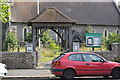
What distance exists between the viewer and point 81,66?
12.9 m

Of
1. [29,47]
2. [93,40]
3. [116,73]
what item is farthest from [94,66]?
[29,47]

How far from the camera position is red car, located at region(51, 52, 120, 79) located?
1284 centimetres

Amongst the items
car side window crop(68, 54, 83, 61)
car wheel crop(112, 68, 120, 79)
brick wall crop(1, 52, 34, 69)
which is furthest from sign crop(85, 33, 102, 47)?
car side window crop(68, 54, 83, 61)

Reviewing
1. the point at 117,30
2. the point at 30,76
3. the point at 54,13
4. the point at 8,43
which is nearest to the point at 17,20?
the point at 8,43

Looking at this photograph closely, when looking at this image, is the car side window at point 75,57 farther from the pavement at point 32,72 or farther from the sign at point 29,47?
the sign at point 29,47

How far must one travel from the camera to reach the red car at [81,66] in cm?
1284

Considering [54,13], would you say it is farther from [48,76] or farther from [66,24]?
[48,76]

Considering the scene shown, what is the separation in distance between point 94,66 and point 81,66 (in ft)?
2.31

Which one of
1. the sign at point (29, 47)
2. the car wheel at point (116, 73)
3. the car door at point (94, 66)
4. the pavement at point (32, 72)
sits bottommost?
the pavement at point (32, 72)

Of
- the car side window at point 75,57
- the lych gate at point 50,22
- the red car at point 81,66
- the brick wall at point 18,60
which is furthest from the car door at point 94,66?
the brick wall at point 18,60

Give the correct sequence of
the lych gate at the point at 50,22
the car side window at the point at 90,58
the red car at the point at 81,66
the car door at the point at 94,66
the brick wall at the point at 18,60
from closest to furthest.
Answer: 1. the red car at the point at 81,66
2. the car door at the point at 94,66
3. the car side window at the point at 90,58
4. the brick wall at the point at 18,60
5. the lych gate at the point at 50,22

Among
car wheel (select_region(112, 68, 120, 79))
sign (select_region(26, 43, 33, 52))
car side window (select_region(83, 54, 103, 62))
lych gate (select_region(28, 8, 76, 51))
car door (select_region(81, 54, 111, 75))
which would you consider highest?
lych gate (select_region(28, 8, 76, 51))

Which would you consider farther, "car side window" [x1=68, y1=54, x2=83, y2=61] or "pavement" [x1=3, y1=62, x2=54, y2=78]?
"pavement" [x1=3, y1=62, x2=54, y2=78]

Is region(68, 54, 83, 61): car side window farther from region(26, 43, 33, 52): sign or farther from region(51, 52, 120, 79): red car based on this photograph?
region(26, 43, 33, 52): sign
